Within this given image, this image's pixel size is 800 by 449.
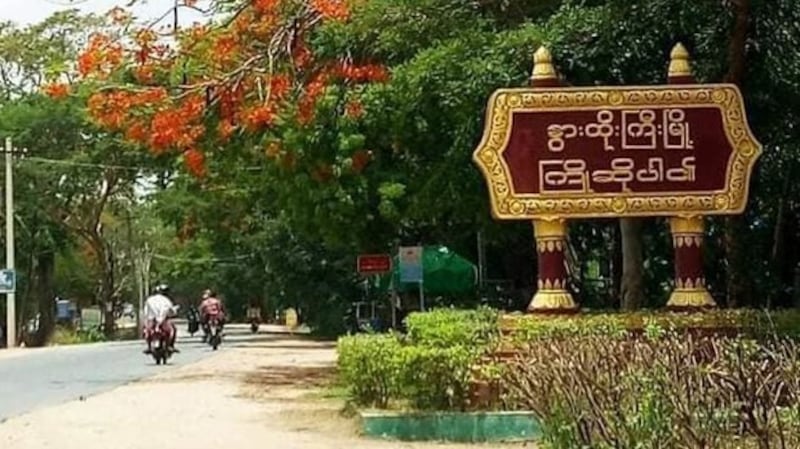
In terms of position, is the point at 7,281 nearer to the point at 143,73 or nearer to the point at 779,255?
the point at 143,73

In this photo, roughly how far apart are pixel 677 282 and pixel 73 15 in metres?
33.5

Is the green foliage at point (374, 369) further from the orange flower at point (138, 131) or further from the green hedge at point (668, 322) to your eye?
the orange flower at point (138, 131)

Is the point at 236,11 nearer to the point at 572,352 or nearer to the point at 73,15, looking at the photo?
the point at 572,352

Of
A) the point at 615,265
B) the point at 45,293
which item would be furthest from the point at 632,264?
the point at 45,293

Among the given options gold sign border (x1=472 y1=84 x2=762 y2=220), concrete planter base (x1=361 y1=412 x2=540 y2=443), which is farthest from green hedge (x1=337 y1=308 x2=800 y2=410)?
gold sign border (x1=472 y1=84 x2=762 y2=220)

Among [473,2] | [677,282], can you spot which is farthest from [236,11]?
[677,282]

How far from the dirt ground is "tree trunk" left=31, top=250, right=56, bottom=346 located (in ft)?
91.3

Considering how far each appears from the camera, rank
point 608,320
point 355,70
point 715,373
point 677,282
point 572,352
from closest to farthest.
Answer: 1. point 715,373
2. point 572,352
3. point 608,320
4. point 677,282
5. point 355,70

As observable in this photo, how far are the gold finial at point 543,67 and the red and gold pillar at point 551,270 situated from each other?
1.28 m

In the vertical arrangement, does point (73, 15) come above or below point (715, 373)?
above

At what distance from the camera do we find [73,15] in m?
42.6

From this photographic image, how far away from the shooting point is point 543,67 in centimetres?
1199

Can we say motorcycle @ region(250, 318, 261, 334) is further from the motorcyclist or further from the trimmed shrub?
the trimmed shrub

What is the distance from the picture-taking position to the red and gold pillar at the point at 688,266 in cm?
1227
